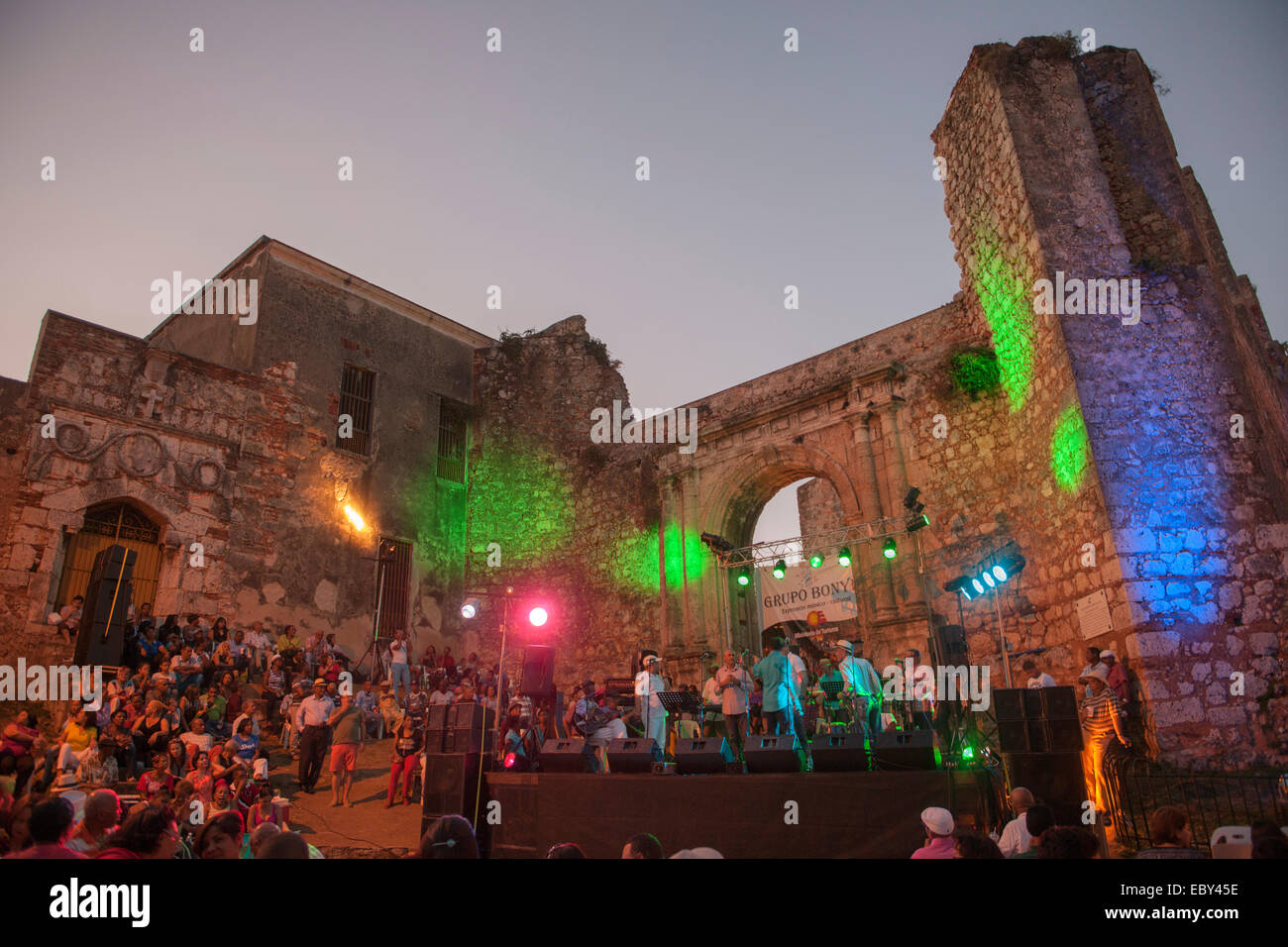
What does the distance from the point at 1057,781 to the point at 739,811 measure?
2627mm

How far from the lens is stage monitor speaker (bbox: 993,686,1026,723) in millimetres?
6750

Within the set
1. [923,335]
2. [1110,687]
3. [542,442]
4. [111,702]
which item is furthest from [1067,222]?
[111,702]

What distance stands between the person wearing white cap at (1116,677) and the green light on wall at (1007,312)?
4.19 metres

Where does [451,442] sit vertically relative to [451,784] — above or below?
above

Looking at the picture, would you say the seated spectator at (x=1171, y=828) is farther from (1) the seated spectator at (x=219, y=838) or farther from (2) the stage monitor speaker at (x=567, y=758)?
(2) the stage monitor speaker at (x=567, y=758)

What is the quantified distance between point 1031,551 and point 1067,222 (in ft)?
14.7

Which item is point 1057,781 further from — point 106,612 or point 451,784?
point 106,612

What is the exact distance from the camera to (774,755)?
22.4 ft

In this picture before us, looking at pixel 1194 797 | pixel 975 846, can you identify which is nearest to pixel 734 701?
pixel 1194 797

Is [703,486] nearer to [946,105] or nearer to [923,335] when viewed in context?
[923,335]

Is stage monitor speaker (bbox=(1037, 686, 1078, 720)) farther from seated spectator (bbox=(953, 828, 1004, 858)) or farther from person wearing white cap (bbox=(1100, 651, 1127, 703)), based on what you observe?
seated spectator (bbox=(953, 828, 1004, 858))

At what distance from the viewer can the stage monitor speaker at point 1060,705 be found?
21.8 feet

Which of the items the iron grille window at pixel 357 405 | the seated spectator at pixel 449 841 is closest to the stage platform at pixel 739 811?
the seated spectator at pixel 449 841

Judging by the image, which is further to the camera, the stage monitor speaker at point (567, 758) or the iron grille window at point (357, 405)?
the iron grille window at point (357, 405)
